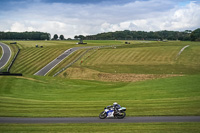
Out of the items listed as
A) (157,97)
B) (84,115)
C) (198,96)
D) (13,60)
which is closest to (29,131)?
(84,115)

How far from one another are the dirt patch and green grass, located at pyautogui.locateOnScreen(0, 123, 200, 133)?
35737 millimetres

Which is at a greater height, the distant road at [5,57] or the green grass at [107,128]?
the distant road at [5,57]

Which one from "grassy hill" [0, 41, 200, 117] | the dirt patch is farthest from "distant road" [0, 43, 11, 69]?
the dirt patch

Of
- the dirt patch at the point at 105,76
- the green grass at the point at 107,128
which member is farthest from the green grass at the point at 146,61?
the green grass at the point at 107,128

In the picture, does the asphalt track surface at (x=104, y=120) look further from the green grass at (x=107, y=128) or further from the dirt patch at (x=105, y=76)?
the dirt patch at (x=105, y=76)

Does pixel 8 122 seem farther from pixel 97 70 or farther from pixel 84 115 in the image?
pixel 97 70

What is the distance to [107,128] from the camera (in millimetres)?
20000

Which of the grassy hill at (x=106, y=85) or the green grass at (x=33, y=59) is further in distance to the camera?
the green grass at (x=33, y=59)

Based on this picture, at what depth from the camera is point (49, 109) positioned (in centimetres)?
2691

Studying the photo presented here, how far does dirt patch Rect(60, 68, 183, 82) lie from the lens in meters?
57.2

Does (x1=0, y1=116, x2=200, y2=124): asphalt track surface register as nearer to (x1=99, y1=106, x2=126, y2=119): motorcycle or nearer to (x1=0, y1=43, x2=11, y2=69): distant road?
(x1=99, y1=106, x2=126, y2=119): motorcycle

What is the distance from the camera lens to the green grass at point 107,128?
19.1 meters

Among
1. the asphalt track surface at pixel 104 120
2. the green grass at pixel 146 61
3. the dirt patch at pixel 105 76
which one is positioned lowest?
the dirt patch at pixel 105 76

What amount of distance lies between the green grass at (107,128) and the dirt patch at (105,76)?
3574cm
